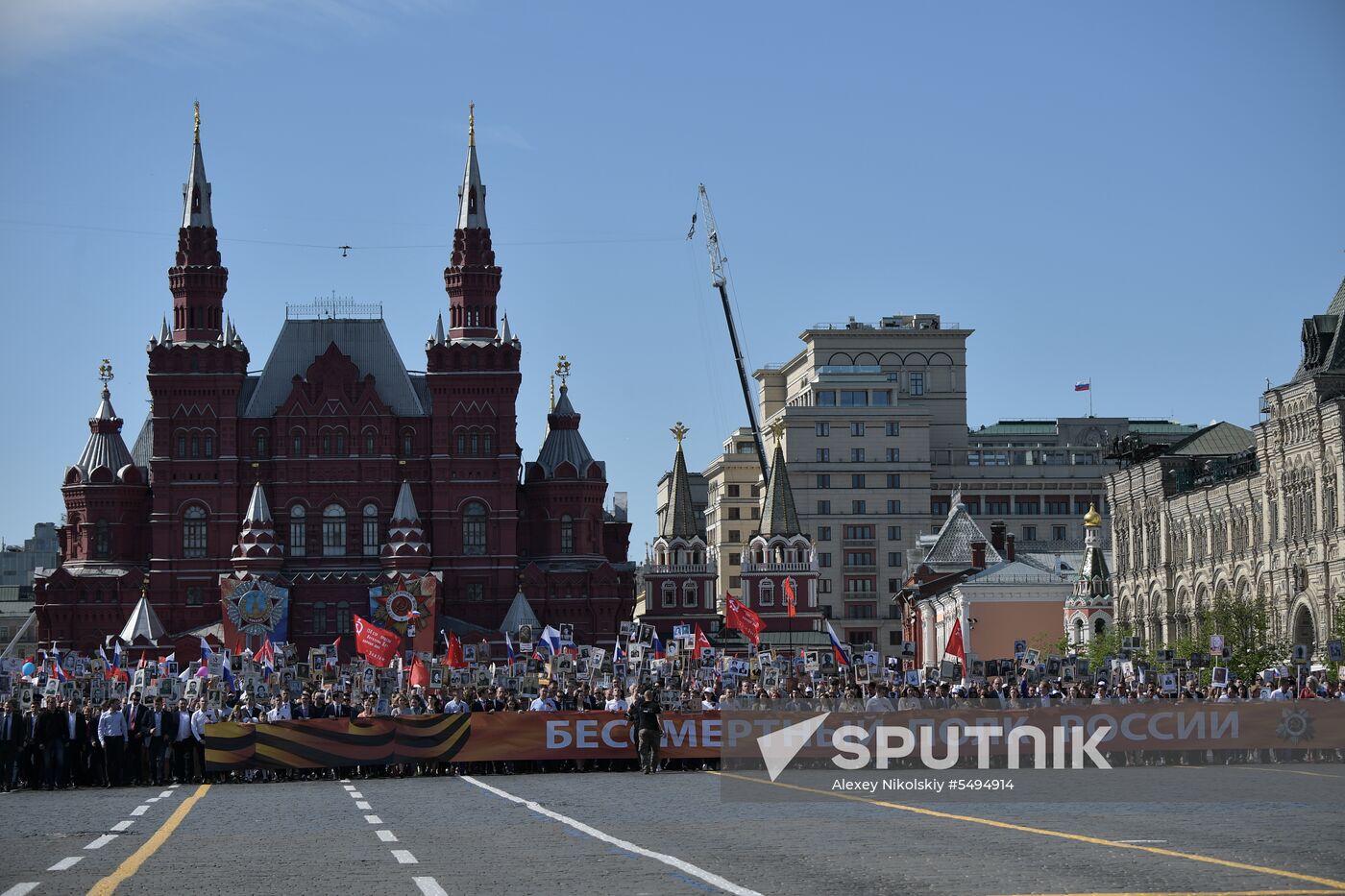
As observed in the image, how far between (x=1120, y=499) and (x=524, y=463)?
37096 millimetres

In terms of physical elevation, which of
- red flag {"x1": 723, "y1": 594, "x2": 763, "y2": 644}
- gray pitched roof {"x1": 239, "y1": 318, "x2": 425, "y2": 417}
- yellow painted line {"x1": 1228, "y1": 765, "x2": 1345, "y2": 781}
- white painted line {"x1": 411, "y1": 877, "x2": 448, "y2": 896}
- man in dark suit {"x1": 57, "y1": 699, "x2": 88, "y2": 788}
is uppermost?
gray pitched roof {"x1": 239, "y1": 318, "x2": 425, "y2": 417}

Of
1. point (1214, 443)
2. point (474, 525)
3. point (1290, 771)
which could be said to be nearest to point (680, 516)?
point (474, 525)

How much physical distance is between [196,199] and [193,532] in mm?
19024

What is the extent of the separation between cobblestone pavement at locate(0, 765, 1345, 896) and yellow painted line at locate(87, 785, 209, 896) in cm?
4

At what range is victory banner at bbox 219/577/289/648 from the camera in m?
117

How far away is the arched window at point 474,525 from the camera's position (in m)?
123

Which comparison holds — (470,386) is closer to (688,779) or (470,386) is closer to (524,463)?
(524,463)

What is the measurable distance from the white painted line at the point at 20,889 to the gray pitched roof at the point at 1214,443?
91.6 m

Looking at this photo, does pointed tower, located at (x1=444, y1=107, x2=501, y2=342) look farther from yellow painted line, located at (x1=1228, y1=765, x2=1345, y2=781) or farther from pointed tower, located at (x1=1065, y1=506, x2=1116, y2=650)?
yellow painted line, located at (x1=1228, y1=765, x2=1345, y2=781)

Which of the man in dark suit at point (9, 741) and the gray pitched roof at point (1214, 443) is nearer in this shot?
the man in dark suit at point (9, 741)

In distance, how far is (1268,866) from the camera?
56.1 feet

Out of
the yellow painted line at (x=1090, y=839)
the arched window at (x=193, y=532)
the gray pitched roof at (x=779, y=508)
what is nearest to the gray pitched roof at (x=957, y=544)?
the gray pitched roof at (x=779, y=508)

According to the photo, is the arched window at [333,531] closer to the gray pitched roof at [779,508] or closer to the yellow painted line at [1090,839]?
the gray pitched roof at [779,508]

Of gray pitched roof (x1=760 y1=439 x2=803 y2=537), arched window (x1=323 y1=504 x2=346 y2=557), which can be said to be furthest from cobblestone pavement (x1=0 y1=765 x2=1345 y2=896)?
gray pitched roof (x1=760 y1=439 x2=803 y2=537)
